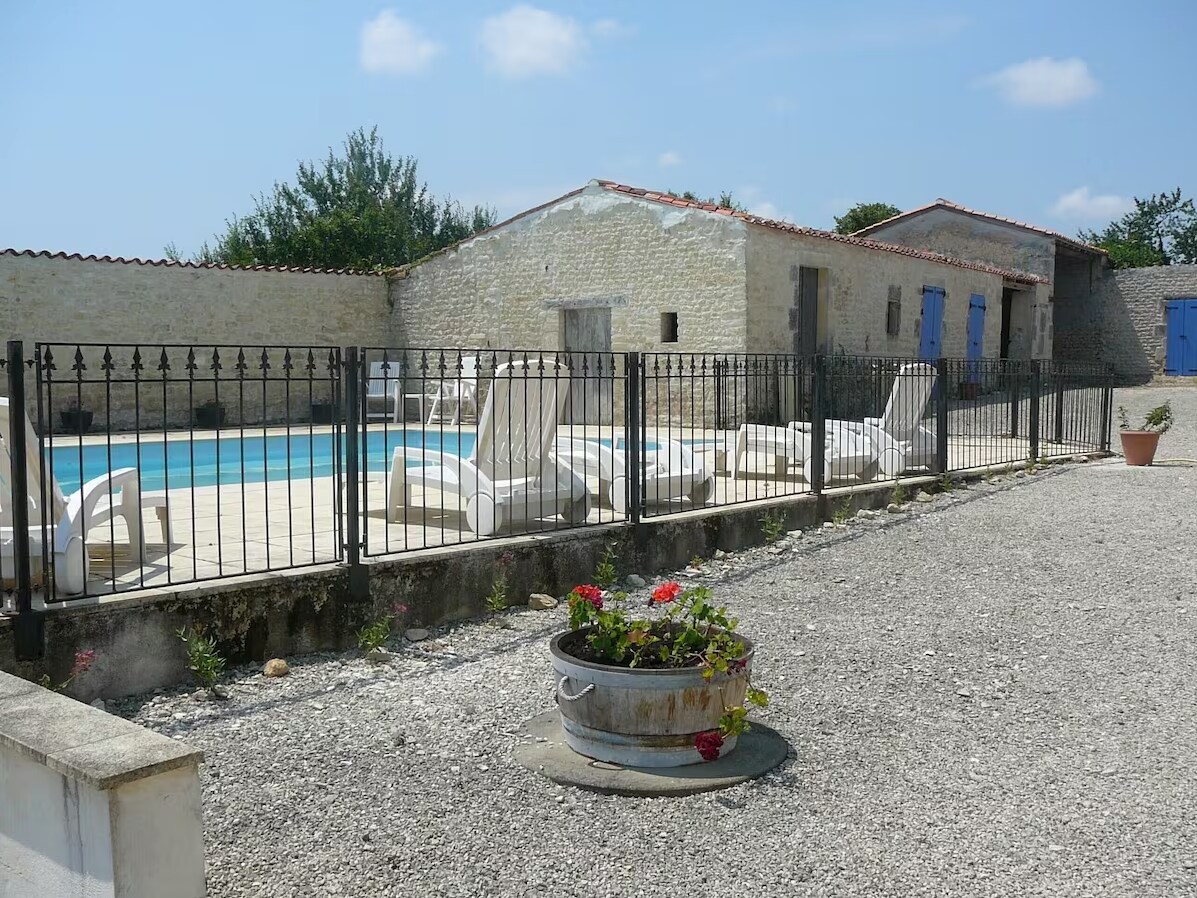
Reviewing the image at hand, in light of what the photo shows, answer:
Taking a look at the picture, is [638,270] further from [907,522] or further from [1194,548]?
[1194,548]

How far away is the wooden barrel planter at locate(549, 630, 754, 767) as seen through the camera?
11.2 ft

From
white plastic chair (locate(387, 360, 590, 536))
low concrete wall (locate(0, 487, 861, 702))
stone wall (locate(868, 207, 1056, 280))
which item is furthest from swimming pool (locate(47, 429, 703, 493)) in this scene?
stone wall (locate(868, 207, 1056, 280))

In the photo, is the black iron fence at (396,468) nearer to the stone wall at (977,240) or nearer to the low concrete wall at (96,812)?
the low concrete wall at (96,812)

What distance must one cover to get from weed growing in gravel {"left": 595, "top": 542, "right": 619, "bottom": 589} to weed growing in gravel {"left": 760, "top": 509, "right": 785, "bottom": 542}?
155cm

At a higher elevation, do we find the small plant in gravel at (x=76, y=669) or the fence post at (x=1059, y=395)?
the fence post at (x=1059, y=395)

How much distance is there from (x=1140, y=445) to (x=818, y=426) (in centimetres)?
588

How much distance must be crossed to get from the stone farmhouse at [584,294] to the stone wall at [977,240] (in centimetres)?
164

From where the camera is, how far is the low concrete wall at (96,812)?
231cm

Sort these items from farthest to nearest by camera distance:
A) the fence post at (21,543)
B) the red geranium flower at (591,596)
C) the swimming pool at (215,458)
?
the swimming pool at (215,458) → the fence post at (21,543) → the red geranium flower at (591,596)

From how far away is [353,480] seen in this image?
16.3 feet

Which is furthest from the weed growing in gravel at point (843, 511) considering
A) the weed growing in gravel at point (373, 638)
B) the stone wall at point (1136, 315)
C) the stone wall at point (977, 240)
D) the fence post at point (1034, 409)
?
the stone wall at point (1136, 315)

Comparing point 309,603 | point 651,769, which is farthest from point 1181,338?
point 651,769

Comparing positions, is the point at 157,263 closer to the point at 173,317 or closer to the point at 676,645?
the point at 173,317

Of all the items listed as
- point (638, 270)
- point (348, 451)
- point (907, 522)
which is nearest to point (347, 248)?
point (638, 270)
